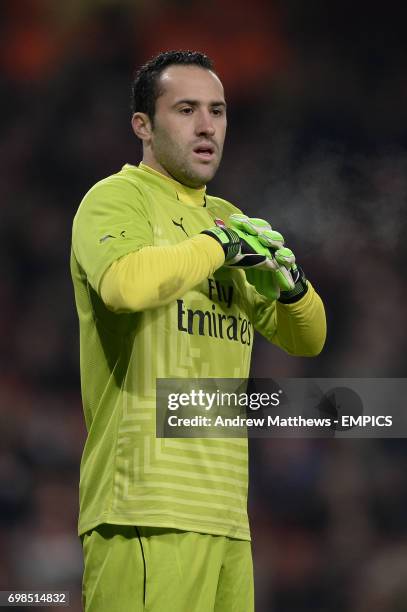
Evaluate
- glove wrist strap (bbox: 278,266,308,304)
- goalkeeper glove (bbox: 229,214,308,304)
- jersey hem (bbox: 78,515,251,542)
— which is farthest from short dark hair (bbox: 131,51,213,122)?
jersey hem (bbox: 78,515,251,542)

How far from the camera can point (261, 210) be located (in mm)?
3664

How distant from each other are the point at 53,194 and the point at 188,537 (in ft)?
7.54

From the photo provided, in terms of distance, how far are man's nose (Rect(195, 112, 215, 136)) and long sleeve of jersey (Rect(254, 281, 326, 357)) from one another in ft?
1.19

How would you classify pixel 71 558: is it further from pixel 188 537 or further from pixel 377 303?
pixel 188 537

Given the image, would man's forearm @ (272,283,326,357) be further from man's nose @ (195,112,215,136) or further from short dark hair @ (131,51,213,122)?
short dark hair @ (131,51,213,122)

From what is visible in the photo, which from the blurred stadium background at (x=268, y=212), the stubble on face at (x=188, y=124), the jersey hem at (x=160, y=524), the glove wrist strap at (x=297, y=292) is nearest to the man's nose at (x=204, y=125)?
the stubble on face at (x=188, y=124)

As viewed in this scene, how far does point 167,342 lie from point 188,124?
1.56 feet

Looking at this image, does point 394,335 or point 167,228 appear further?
point 394,335

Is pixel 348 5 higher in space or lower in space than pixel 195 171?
higher

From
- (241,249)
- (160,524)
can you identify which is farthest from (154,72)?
(160,524)

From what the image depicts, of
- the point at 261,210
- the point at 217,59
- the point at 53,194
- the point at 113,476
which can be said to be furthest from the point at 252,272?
the point at 217,59

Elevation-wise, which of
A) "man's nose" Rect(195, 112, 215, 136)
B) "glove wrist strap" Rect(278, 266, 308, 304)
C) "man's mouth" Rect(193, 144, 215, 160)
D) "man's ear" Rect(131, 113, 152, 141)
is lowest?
"glove wrist strap" Rect(278, 266, 308, 304)

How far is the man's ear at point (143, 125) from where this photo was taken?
81.9 inches

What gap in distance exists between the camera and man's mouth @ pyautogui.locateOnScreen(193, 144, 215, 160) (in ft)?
6.57
